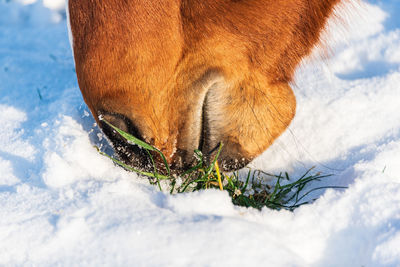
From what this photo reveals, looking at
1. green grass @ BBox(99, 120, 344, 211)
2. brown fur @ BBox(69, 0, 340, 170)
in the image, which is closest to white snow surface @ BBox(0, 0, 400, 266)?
green grass @ BBox(99, 120, 344, 211)

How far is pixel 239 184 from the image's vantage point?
4.70 ft

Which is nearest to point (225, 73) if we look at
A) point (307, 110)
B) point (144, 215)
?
point (144, 215)

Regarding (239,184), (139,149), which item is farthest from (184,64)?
(239,184)

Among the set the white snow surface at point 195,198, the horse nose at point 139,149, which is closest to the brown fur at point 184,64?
the horse nose at point 139,149

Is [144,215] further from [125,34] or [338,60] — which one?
[338,60]

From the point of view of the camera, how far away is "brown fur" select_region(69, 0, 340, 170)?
3.73 feet

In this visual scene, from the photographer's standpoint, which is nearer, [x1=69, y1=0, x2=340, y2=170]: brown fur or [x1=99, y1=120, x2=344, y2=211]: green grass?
[x1=69, y1=0, x2=340, y2=170]: brown fur

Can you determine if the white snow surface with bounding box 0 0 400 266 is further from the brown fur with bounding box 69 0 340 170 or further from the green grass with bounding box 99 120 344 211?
the brown fur with bounding box 69 0 340 170

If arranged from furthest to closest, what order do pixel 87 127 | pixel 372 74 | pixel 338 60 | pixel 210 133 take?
pixel 338 60, pixel 372 74, pixel 87 127, pixel 210 133

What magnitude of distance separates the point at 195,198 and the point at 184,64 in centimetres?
39

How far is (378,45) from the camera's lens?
2502mm

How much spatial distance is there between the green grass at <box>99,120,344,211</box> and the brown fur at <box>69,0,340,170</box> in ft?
0.22

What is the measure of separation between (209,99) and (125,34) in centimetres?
30

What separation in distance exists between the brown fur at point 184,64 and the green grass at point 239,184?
7cm
